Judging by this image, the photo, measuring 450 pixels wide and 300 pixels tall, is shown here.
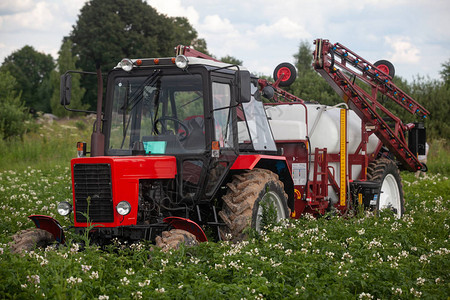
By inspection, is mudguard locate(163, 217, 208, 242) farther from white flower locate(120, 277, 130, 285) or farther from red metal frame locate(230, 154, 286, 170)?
white flower locate(120, 277, 130, 285)

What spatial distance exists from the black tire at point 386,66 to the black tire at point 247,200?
16.3 ft

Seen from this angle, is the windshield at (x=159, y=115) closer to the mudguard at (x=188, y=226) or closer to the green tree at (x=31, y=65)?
the mudguard at (x=188, y=226)

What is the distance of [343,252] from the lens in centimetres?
651

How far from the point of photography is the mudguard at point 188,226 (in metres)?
6.63

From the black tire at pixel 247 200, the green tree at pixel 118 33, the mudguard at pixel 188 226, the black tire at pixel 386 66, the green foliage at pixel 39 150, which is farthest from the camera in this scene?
the green tree at pixel 118 33

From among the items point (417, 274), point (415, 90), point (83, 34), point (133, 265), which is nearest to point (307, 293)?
point (417, 274)

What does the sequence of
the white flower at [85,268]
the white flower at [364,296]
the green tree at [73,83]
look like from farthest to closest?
the green tree at [73,83]
the white flower at [85,268]
the white flower at [364,296]

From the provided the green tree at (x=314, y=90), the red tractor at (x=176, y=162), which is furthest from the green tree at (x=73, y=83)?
the red tractor at (x=176, y=162)

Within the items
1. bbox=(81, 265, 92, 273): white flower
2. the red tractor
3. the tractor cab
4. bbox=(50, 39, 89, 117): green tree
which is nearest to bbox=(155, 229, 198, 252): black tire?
the red tractor

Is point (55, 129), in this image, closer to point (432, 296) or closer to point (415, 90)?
point (415, 90)

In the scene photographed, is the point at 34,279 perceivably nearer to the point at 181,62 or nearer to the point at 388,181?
the point at 181,62

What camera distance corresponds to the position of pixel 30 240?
270 inches

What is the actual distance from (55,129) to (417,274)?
74.7 ft

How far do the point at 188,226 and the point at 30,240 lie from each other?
1889mm
